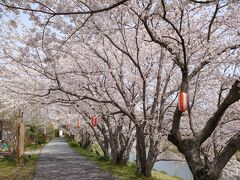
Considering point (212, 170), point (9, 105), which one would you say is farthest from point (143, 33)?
Result: point (9, 105)

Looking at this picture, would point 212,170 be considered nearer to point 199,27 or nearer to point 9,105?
point 199,27

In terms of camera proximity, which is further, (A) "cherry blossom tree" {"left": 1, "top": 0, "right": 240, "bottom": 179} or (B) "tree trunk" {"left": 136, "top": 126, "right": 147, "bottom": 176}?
(B) "tree trunk" {"left": 136, "top": 126, "right": 147, "bottom": 176}

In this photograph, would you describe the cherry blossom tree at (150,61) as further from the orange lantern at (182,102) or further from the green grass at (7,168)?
the green grass at (7,168)

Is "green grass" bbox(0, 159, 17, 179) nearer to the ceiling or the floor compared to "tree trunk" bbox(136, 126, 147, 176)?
nearer to the floor

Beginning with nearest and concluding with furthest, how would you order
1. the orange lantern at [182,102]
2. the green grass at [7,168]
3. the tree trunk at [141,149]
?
the orange lantern at [182,102]
the tree trunk at [141,149]
the green grass at [7,168]

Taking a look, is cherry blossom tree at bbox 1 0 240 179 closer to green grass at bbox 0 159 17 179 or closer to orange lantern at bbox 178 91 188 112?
orange lantern at bbox 178 91 188 112

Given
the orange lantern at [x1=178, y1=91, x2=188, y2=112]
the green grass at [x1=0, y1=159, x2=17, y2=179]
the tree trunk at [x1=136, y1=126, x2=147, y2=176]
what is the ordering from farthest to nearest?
the green grass at [x1=0, y1=159, x2=17, y2=179] → the tree trunk at [x1=136, y1=126, x2=147, y2=176] → the orange lantern at [x1=178, y1=91, x2=188, y2=112]

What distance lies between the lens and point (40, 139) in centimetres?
4184

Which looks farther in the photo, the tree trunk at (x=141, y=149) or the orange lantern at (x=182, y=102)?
the tree trunk at (x=141, y=149)

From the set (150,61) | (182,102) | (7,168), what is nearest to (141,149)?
(150,61)

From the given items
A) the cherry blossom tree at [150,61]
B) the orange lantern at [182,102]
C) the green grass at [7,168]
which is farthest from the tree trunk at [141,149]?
the green grass at [7,168]

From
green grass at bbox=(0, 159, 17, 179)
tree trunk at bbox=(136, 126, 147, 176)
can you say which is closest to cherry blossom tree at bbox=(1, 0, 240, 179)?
tree trunk at bbox=(136, 126, 147, 176)

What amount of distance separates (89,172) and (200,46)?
24.3ft

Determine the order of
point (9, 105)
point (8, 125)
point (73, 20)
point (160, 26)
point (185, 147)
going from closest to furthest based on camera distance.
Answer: point (185, 147), point (73, 20), point (160, 26), point (9, 105), point (8, 125)
